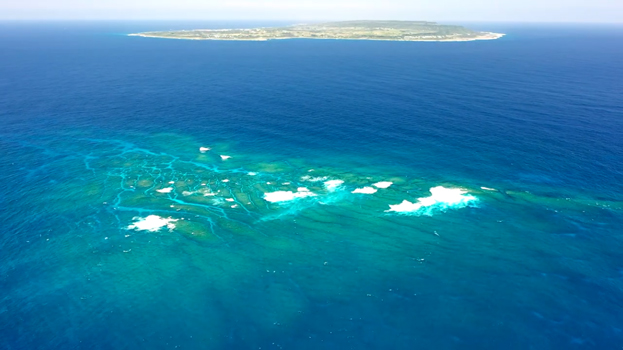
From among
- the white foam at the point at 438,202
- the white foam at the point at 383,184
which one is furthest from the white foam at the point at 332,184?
the white foam at the point at 438,202

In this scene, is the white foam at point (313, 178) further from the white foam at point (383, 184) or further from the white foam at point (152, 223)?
the white foam at point (152, 223)

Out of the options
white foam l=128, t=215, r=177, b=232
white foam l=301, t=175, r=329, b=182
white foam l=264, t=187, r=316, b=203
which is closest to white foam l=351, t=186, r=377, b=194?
white foam l=301, t=175, r=329, b=182

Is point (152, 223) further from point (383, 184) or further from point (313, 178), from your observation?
point (383, 184)

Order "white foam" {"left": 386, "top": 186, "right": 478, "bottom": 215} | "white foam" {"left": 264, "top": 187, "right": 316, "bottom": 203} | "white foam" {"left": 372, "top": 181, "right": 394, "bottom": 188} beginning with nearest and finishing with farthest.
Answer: "white foam" {"left": 386, "top": 186, "right": 478, "bottom": 215} < "white foam" {"left": 264, "top": 187, "right": 316, "bottom": 203} < "white foam" {"left": 372, "top": 181, "right": 394, "bottom": 188}

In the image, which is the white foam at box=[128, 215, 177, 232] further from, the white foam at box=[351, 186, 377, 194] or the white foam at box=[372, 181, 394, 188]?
the white foam at box=[372, 181, 394, 188]

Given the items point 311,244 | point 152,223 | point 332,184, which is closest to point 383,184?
point 332,184

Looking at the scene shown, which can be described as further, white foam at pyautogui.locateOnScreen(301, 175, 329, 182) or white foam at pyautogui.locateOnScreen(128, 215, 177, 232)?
white foam at pyautogui.locateOnScreen(301, 175, 329, 182)
